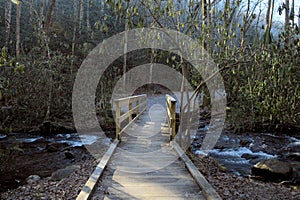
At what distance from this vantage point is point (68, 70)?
1582cm

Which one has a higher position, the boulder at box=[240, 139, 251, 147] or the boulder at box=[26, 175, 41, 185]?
the boulder at box=[240, 139, 251, 147]

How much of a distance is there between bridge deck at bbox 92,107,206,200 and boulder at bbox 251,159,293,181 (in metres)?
2.09

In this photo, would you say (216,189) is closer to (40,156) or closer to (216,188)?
(216,188)

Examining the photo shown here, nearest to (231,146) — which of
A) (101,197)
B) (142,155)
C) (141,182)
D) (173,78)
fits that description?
(142,155)

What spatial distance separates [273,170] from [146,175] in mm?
3307

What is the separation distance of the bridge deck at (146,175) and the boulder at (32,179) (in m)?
1.92

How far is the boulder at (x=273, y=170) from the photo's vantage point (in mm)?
6375

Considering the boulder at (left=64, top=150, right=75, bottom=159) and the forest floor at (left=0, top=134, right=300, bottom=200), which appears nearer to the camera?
the forest floor at (left=0, top=134, right=300, bottom=200)

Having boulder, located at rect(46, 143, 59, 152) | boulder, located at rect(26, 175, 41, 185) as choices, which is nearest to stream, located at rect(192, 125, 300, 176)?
boulder, located at rect(46, 143, 59, 152)

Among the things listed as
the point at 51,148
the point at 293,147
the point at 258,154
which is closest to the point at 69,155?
the point at 51,148

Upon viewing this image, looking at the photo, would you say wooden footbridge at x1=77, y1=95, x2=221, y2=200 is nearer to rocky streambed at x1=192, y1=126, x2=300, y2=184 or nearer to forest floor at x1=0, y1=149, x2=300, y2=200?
forest floor at x1=0, y1=149, x2=300, y2=200

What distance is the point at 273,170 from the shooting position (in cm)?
647

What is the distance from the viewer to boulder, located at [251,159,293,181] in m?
6.38

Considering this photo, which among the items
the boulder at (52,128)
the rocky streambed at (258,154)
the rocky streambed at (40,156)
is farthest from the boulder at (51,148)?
the rocky streambed at (258,154)
